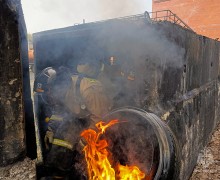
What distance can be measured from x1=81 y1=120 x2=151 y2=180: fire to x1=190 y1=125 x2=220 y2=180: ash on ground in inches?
153

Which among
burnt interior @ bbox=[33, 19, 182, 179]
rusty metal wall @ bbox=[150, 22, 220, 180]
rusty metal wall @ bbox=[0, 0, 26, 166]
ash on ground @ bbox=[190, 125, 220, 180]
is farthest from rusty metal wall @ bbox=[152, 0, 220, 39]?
rusty metal wall @ bbox=[0, 0, 26, 166]

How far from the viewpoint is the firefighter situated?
13.4 feet

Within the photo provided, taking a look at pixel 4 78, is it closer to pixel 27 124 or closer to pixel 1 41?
pixel 1 41

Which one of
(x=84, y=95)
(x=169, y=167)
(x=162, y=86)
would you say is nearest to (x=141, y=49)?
(x=162, y=86)

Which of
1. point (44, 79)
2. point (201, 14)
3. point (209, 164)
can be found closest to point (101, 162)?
point (44, 79)

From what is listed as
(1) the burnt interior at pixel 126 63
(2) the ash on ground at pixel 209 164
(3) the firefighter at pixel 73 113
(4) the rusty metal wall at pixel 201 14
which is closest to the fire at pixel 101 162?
(1) the burnt interior at pixel 126 63

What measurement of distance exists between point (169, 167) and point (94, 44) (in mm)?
4222

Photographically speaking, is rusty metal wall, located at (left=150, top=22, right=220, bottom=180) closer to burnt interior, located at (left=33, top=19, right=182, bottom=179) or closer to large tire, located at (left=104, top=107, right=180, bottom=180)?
burnt interior, located at (left=33, top=19, right=182, bottom=179)

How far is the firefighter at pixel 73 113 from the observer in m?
4.10

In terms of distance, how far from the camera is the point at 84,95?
173 inches

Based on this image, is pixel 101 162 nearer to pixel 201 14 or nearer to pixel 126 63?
pixel 126 63

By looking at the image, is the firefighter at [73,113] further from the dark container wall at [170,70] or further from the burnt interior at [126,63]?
the dark container wall at [170,70]

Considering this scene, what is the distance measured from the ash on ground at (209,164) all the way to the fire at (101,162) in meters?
3.90

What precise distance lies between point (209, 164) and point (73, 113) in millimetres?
4473
